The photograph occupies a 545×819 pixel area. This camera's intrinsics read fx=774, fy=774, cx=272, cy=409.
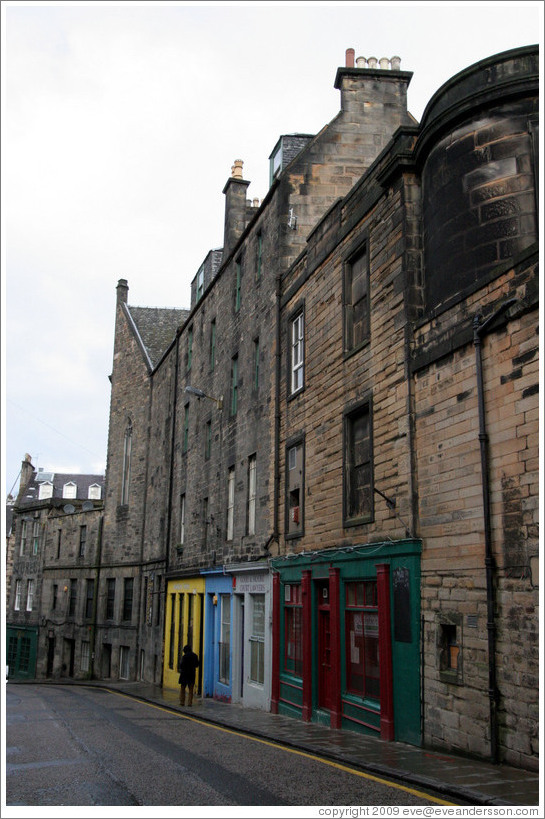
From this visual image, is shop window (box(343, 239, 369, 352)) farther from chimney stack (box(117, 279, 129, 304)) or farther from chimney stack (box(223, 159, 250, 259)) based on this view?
chimney stack (box(117, 279, 129, 304))

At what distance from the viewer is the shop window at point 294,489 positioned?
17.2 meters

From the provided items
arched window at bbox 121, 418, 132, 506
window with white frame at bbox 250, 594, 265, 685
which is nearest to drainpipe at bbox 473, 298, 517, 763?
window with white frame at bbox 250, 594, 265, 685

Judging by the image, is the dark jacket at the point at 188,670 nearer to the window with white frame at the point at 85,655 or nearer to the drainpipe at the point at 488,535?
the drainpipe at the point at 488,535

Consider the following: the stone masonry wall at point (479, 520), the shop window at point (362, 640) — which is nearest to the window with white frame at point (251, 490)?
the shop window at point (362, 640)

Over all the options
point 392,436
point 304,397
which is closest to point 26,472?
point 304,397

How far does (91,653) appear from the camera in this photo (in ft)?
124

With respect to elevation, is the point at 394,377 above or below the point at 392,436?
above

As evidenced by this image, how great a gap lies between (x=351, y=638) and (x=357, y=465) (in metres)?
3.10

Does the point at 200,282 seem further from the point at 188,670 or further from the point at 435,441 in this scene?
the point at 435,441

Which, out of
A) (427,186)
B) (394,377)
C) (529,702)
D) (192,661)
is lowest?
(192,661)

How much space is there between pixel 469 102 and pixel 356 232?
4153mm

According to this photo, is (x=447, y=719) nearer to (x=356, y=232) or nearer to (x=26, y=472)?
(x=356, y=232)

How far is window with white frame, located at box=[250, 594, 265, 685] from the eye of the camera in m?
18.9

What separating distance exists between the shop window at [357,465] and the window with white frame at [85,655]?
93.1 feet
